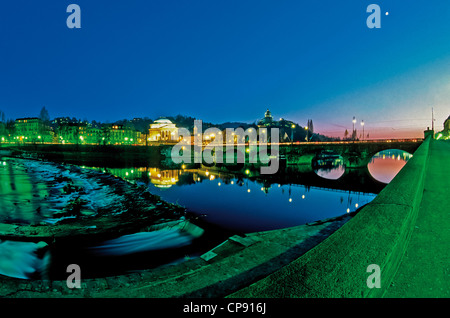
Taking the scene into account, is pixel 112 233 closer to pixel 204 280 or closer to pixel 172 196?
pixel 204 280

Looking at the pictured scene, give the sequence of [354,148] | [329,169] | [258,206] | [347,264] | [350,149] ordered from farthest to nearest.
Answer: [329,169] → [350,149] → [354,148] → [258,206] → [347,264]

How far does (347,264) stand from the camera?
2.66 meters

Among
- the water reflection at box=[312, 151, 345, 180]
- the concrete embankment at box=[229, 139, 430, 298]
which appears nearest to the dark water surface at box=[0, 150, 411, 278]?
the concrete embankment at box=[229, 139, 430, 298]

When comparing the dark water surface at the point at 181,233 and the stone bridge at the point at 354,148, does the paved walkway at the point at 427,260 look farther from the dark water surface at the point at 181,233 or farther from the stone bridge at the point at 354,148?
the stone bridge at the point at 354,148

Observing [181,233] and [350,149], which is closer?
[181,233]

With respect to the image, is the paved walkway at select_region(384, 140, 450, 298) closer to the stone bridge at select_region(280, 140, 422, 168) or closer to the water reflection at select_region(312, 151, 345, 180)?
the water reflection at select_region(312, 151, 345, 180)

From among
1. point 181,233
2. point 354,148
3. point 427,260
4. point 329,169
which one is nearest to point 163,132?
point 329,169

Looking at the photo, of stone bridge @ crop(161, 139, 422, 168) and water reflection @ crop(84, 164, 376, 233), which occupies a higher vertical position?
stone bridge @ crop(161, 139, 422, 168)

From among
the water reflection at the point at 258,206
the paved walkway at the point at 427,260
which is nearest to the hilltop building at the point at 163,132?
the water reflection at the point at 258,206

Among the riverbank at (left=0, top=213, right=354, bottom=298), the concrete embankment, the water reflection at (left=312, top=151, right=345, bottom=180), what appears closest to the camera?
the concrete embankment

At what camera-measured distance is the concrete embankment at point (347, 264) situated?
2.33m

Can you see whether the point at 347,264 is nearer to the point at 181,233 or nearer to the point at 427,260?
the point at 427,260

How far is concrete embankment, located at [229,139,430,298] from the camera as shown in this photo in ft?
7.64
